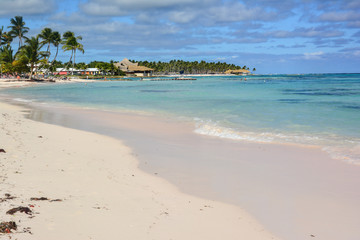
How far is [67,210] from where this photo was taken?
5.04 meters

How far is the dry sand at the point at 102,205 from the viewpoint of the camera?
14.9 feet

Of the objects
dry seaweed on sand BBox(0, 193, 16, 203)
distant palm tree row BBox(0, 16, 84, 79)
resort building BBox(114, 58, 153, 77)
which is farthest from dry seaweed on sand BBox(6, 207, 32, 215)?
resort building BBox(114, 58, 153, 77)

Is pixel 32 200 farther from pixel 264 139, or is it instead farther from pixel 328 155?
pixel 264 139

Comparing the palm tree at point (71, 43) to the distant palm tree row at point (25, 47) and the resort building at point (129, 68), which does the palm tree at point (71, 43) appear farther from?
the resort building at point (129, 68)

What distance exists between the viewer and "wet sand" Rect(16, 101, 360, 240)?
17.2ft

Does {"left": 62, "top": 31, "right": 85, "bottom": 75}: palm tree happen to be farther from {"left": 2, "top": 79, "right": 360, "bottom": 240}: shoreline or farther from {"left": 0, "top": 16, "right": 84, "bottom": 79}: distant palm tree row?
{"left": 2, "top": 79, "right": 360, "bottom": 240}: shoreline

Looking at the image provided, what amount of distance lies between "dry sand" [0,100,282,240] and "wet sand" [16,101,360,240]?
0.45 meters

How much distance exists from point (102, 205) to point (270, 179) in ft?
12.4

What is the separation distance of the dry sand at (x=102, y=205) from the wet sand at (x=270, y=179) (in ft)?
1.49

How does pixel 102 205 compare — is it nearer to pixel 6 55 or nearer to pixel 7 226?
pixel 7 226

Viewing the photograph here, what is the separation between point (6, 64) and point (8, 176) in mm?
83004

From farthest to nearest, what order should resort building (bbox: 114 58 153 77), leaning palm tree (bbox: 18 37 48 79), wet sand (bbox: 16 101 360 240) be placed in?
resort building (bbox: 114 58 153 77)
leaning palm tree (bbox: 18 37 48 79)
wet sand (bbox: 16 101 360 240)

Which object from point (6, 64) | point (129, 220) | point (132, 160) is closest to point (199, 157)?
point (132, 160)

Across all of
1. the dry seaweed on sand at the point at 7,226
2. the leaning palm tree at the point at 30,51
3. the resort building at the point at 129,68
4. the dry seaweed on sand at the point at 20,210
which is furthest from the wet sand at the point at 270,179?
the resort building at the point at 129,68
